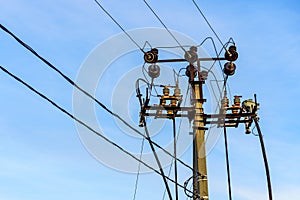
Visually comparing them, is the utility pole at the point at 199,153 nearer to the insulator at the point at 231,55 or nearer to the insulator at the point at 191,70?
the insulator at the point at 191,70

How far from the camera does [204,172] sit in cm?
904

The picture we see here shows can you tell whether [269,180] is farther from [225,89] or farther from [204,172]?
Result: [225,89]

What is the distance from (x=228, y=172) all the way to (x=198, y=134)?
1282 mm

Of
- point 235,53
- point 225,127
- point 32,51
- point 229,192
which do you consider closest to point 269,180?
point 229,192

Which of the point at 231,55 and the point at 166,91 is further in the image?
the point at 231,55

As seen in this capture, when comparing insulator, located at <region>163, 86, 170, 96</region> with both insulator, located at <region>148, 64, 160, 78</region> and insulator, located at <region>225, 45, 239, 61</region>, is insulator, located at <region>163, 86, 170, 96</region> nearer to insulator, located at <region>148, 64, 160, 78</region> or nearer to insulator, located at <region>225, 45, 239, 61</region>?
Result: insulator, located at <region>148, 64, 160, 78</region>

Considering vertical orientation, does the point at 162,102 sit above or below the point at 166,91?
below

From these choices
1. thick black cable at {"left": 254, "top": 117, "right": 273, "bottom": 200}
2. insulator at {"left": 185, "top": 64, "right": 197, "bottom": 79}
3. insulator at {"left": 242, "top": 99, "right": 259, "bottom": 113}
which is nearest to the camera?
thick black cable at {"left": 254, "top": 117, "right": 273, "bottom": 200}

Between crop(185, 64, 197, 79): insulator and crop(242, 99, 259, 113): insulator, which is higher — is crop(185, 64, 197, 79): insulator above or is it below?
above

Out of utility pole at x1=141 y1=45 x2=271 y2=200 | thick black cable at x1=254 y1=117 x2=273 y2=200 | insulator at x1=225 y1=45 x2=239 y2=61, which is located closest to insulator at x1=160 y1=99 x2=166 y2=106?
utility pole at x1=141 y1=45 x2=271 y2=200

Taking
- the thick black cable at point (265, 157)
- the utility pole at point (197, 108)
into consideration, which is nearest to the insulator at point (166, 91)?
the utility pole at point (197, 108)

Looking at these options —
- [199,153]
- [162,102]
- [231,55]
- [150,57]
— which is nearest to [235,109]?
[231,55]

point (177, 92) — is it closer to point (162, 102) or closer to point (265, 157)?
point (162, 102)

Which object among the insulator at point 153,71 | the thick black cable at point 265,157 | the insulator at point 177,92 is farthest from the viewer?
the insulator at point 153,71
